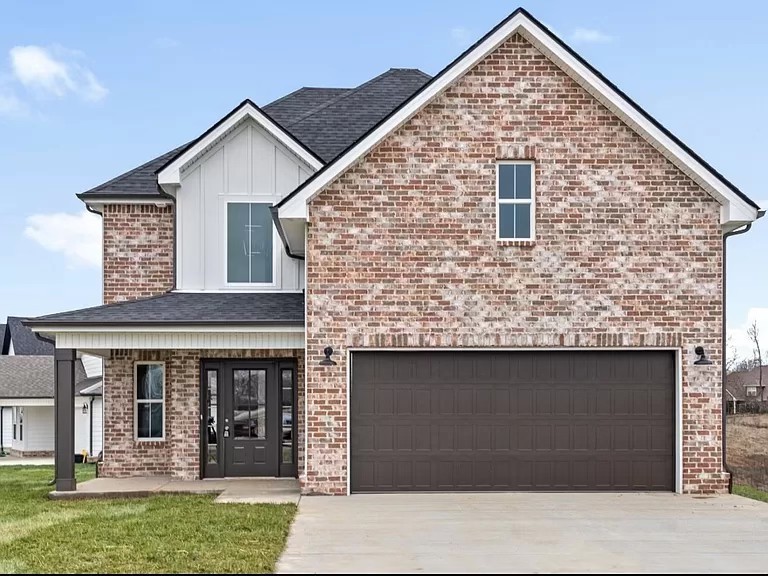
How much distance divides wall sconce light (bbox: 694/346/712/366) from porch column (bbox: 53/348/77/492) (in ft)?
32.6

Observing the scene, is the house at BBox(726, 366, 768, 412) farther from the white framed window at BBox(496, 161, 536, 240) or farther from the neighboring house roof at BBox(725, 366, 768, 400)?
the white framed window at BBox(496, 161, 536, 240)

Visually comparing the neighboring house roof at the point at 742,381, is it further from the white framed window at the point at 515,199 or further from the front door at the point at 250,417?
the white framed window at the point at 515,199

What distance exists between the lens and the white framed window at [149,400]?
52.8ft

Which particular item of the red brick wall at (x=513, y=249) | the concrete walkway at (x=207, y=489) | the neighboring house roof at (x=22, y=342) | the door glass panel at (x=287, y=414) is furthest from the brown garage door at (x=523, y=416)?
the neighboring house roof at (x=22, y=342)

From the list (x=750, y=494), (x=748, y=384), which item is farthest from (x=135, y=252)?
(x=748, y=384)

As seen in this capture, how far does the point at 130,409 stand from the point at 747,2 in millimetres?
14523

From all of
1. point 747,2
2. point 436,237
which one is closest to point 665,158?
point 436,237

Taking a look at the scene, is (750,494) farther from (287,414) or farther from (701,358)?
(287,414)

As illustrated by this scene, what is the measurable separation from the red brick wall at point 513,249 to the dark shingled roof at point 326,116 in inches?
146

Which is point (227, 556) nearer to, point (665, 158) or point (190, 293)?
point (190, 293)

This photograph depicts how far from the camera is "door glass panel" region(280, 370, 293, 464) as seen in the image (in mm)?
15508

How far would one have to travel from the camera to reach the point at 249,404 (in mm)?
15508

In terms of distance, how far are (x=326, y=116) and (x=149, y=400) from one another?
7252 mm

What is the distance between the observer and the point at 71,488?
1358 centimetres
